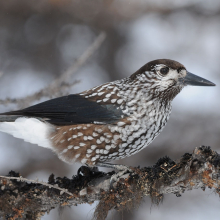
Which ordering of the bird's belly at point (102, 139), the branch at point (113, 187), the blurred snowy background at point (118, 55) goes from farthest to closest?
the blurred snowy background at point (118, 55) < the bird's belly at point (102, 139) < the branch at point (113, 187)

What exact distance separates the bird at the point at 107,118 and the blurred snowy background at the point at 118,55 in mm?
1432

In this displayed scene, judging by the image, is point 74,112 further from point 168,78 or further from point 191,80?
point 191,80

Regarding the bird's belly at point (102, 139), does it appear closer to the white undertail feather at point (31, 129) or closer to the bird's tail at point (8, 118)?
the white undertail feather at point (31, 129)

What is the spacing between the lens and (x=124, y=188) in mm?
2756

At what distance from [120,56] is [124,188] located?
2.68 metres

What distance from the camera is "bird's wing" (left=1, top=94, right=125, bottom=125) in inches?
124

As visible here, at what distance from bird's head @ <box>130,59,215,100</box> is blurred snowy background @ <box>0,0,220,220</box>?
64.8 inches

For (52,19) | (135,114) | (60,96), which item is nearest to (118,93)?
(135,114)

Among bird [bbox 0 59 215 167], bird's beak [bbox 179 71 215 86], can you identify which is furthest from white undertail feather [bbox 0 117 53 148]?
bird's beak [bbox 179 71 215 86]

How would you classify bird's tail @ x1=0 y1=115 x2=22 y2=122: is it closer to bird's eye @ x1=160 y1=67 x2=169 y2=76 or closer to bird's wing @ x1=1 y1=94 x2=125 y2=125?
bird's wing @ x1=1 y1=94 x2=125 y2=125

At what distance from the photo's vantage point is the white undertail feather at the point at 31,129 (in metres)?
3.28

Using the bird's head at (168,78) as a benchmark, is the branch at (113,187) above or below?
below

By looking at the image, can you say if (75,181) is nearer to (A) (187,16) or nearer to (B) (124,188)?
(B) (124,188)

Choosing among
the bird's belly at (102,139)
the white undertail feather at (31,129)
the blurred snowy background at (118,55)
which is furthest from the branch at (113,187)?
the blurred snowy background at (118,55)
